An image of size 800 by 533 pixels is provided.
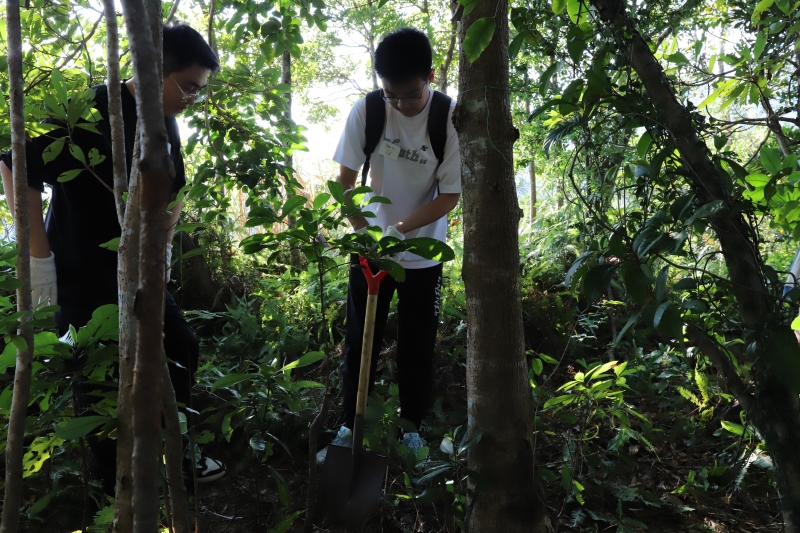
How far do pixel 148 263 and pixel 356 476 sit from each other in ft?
5.21

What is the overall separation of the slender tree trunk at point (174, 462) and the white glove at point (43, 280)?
45.8 inches

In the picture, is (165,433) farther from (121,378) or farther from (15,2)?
(15,2)

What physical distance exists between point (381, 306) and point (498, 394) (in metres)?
1.09

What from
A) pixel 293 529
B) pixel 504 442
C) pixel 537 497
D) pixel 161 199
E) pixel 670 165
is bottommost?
pixel 293 529

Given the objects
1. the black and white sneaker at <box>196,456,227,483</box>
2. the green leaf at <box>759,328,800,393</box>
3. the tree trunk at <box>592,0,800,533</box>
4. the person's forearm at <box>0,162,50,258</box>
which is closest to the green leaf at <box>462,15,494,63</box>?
the tree trunk at <box>592,0,800,533</box>

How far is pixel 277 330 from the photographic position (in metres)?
4.27

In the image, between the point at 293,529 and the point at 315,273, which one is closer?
the point at 293,529

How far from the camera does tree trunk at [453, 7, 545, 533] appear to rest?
1.70 meters

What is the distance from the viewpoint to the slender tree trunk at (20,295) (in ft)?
4.17

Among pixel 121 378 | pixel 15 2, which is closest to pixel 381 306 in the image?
pixel 121 378

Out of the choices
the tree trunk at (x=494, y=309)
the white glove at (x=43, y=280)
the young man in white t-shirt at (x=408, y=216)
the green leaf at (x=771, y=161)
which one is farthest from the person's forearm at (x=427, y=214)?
the white glove at (x=43, y=280)

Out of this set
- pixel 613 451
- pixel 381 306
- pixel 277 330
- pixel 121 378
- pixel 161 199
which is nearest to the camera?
pixel 161 199

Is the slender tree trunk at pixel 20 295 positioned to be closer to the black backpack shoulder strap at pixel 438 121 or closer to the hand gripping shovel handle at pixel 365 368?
the hand gripping shovel handle at pixel 365 368

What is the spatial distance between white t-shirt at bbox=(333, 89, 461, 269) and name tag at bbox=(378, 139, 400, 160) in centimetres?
3
